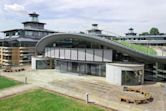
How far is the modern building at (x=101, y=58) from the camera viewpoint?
37.1 m

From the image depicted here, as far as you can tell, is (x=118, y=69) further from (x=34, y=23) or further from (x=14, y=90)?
(x=34, y=23)

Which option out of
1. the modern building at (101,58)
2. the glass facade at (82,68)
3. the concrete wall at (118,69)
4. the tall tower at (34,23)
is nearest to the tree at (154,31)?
the tall tower at (34,23)

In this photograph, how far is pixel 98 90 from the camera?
3234 cm

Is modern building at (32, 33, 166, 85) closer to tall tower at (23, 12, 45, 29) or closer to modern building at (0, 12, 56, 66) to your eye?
modern building at (0, 12, 56, 66)

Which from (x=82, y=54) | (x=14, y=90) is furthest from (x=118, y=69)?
(x=14, y=90)

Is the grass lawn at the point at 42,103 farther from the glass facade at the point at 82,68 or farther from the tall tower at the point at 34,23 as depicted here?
the tall tower at the point at 34,23

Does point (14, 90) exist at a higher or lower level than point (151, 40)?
lower

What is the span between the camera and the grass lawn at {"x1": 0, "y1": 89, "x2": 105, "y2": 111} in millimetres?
24766

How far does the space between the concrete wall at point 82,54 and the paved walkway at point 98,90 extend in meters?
3.89

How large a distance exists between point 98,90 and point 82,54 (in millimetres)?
13151

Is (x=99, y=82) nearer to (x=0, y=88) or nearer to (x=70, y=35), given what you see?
(x=70, y=35)

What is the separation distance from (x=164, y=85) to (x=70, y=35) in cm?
2026

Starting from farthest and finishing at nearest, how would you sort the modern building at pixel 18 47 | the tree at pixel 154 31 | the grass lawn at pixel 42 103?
the tree at pixel 154 31, the modern building at pixel 18 47, the grass lawn at pixel 42 103

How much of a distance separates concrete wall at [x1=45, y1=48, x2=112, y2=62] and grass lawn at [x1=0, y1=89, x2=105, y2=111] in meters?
14.7
